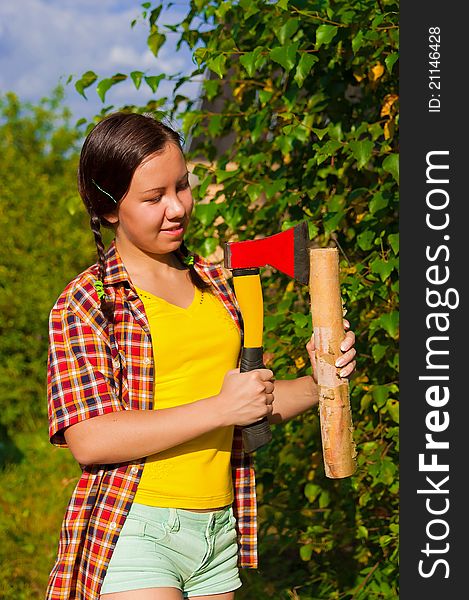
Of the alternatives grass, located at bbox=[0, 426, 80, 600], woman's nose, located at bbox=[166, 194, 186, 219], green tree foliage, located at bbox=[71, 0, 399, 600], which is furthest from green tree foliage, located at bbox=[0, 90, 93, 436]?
woman's nose, located at bbox=[166, 194, 186, 219]

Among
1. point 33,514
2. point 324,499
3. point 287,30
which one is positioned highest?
point 287,30

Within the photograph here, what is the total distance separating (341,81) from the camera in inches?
133

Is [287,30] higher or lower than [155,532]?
higher

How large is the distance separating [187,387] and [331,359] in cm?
35

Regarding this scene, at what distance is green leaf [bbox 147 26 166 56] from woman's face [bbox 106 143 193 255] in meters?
1.42

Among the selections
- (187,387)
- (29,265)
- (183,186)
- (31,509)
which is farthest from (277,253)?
(29,265)

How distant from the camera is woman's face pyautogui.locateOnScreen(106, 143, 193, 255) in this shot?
220 centimetres

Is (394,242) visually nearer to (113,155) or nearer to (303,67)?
(303,67)

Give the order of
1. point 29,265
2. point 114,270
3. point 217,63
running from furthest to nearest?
point 29,265 < point 217,63 < point 114,270

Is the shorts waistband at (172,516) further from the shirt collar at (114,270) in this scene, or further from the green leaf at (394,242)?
the green leaf at (394,242)

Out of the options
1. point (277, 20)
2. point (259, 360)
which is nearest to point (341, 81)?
point (277, 20)

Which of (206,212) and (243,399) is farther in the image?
(206,212)

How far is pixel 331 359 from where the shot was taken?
2248mm

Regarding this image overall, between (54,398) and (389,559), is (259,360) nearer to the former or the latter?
(54,398)
